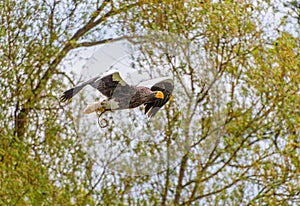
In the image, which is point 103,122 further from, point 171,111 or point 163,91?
point 171,111

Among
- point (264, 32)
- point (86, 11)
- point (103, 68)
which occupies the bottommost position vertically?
point (103, 68)

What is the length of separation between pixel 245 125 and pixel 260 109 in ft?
0.29

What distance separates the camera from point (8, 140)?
289 centimetres

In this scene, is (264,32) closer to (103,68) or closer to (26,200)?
(26,200)

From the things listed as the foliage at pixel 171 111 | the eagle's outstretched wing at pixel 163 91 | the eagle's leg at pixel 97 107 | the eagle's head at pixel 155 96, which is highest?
the foliage at pixel 171 111

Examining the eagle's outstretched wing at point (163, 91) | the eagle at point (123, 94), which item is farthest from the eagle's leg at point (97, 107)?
the eagle's outstretched wing at point (163, 91)

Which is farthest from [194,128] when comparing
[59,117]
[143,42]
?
[59,117]

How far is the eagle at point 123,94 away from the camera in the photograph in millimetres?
1423

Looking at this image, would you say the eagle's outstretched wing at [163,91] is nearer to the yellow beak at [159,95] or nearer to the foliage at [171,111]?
the yellow beak at [159,95]

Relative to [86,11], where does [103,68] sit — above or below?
below

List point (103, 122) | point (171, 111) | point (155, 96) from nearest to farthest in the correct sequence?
1. point (155, 96)
2. point (103, 122)
3. point (171, 111)

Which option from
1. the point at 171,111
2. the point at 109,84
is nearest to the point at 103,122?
the point at 109,84

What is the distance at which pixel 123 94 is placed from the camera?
1.44 meters

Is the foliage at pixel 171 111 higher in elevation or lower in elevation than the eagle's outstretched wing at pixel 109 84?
higher
